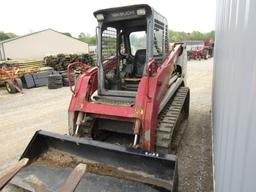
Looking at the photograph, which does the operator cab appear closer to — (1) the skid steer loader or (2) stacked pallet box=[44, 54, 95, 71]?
(1) the skid steer loader

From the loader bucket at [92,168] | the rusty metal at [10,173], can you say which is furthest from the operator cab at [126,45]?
the rusty metal at [10,173]

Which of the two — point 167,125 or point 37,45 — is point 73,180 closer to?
point 167,125

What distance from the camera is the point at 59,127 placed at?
5.64 meters

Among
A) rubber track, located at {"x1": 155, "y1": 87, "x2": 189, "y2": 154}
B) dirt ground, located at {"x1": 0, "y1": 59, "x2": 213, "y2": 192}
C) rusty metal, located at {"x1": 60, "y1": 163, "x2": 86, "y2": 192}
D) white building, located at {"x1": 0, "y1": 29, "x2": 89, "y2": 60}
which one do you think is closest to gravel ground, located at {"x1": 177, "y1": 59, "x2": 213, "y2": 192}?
dirt ground, located at {"x1": 0, "y1": 59, "x2": 213, "y2": 192}

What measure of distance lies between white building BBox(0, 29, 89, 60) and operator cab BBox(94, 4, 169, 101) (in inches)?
873

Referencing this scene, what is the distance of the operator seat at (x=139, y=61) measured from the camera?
16.2 feet

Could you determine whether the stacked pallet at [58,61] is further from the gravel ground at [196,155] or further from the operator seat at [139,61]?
the operator seat at [139,61]

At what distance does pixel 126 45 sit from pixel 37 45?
23551 millimetres

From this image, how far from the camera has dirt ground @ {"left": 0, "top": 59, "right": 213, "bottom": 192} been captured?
3.55 meters

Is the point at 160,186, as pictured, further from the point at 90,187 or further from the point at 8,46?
the point at 8,46

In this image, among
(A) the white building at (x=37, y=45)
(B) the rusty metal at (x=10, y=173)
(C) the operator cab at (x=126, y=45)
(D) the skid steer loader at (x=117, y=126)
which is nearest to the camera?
(B) the rusty metal at (x=10, y=173)

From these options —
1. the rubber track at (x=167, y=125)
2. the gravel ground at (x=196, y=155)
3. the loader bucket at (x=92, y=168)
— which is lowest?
the gravel ground at (x=196, y=155)

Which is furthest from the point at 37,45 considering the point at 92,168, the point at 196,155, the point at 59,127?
the point at 92,168

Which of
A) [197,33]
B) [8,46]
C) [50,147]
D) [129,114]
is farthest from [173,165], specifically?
[197,33]
